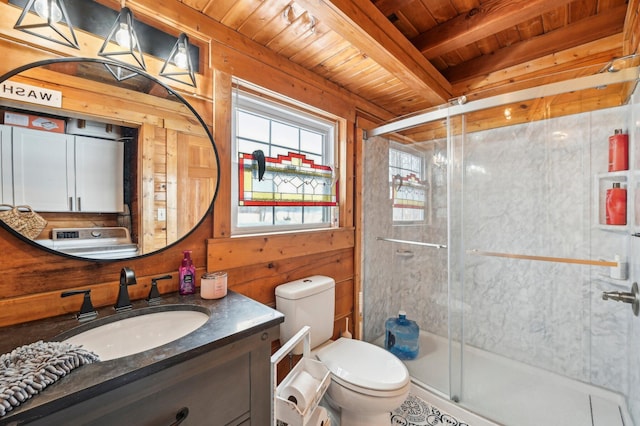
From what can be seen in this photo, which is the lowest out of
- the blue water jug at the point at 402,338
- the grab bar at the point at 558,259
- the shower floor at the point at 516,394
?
the shower floor at the point at 516,394

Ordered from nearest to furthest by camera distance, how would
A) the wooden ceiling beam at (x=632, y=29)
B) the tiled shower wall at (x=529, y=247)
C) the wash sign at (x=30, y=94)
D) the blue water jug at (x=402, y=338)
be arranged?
1. the wash sign at (x=30, y=94)
2. the wooden ceiling beam at (x=632, y=29)
3. the tiled shower wall at (x=529, y=247)
4. the blue water jug at (x=402, y=338)

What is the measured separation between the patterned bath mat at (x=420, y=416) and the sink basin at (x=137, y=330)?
136 centimetres

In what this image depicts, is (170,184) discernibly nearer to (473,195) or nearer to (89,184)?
(89,184)

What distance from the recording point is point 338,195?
2062 mm

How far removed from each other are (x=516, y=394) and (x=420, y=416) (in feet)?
2.17

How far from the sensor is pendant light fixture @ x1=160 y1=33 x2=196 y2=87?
3.90ft

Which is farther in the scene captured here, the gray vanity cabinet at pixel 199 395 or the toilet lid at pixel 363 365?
the toilet lid at pixel 363 365

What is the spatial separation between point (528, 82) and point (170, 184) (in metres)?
2.06

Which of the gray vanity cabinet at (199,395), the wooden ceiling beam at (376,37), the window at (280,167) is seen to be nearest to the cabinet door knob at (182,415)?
the gray vanity cabinet at (199,395)

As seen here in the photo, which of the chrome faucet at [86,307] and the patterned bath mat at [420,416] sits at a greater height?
the chrome faucet at [86,307]

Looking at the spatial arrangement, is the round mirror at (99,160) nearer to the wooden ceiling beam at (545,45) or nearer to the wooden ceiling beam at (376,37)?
the wooden ceiling beam at (376,37)

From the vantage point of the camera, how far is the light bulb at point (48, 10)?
893mm

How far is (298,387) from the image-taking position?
1.10 m

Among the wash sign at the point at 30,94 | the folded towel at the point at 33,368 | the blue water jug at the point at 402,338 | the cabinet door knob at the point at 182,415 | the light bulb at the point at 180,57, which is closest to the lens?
the folded towel at the point at 33,368
